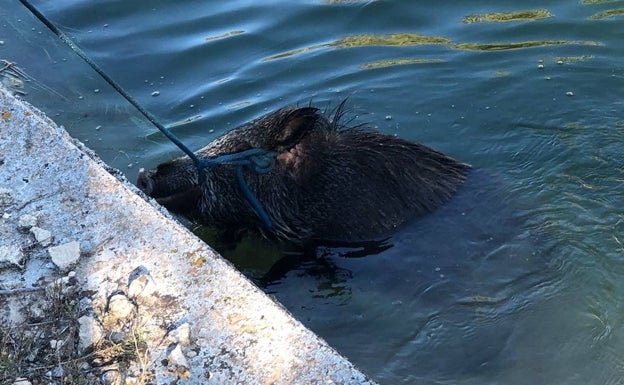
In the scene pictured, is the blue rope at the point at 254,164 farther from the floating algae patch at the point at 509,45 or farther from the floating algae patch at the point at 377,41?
the floating algae patch at the point at 509,45

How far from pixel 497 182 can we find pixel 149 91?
12.0 feet

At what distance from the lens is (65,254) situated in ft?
12.6

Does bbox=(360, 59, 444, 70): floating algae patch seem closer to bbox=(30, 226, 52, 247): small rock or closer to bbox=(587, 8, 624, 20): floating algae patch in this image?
bbox=(587, 8, 624, 20): floating algae patch

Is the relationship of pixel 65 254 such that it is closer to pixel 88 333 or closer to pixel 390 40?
pixel 88 333

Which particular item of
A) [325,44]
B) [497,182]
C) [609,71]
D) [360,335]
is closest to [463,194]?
[497,182]

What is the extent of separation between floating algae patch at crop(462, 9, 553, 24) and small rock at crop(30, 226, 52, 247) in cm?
560

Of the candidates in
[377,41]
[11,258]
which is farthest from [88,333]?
[377,41]

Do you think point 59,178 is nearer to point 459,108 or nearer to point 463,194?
point 463,194

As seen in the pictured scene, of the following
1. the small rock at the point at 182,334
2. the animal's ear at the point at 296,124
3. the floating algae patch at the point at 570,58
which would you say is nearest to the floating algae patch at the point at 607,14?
the floating algae patch at the point at 570,58

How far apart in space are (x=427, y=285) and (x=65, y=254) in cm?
252

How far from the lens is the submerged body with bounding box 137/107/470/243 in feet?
18.5

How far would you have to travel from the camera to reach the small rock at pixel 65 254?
3826 mm

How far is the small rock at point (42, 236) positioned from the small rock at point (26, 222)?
0.06 metres

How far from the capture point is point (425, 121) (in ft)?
23.6
